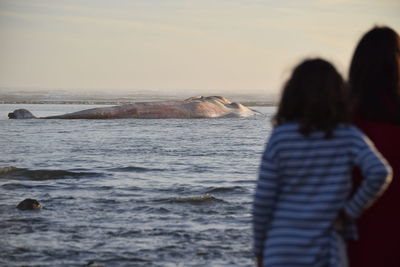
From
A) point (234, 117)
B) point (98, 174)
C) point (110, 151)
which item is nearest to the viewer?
point (98, 174)

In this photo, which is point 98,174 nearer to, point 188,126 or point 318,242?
point 318,242

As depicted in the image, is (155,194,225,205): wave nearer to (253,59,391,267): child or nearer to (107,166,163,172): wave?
(107,166,163,172): wave

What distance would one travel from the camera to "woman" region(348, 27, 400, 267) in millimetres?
3822

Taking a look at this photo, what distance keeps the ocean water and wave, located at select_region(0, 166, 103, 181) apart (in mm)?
18

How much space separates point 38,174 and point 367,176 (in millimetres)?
11452

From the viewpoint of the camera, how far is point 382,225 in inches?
151

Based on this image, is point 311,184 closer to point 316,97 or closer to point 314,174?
point 314,174

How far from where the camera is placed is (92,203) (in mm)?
11047

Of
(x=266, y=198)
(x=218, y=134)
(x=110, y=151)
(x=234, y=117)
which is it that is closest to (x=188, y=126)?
(x=218, y=134)

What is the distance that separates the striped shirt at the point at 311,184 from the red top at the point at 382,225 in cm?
31

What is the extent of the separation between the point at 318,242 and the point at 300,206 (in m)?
0.18

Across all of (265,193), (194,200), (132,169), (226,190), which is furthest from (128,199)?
(265,193)

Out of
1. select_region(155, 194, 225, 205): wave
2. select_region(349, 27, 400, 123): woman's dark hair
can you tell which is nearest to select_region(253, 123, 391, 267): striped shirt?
select_region(349, 27, 400, 123): woman's dark hair

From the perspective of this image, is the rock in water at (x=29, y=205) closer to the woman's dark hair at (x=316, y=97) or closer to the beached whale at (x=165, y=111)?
the woman's dark hair at (x=316, y=97)
